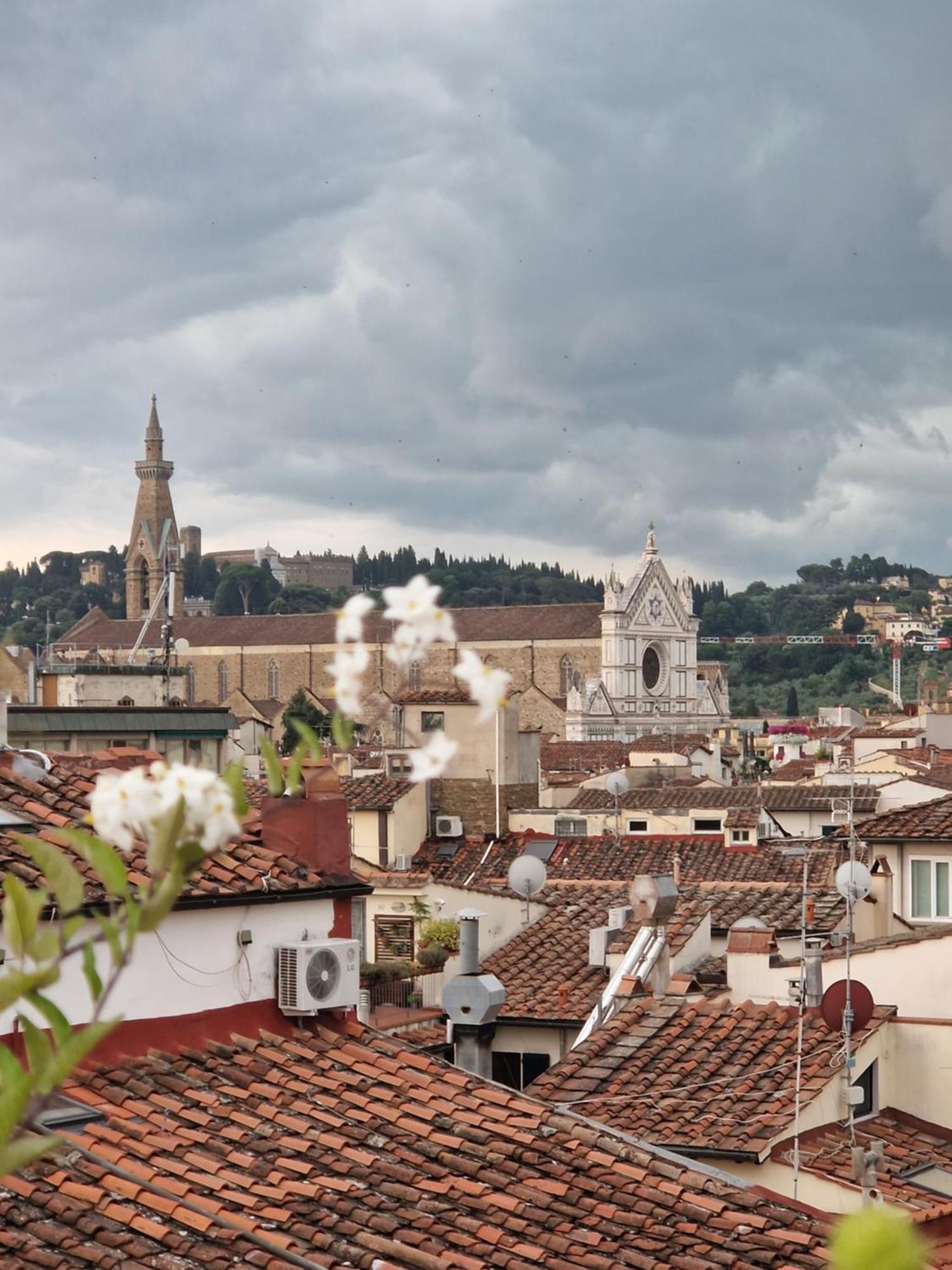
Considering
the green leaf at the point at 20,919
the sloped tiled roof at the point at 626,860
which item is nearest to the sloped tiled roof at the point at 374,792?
the sloped tiled roof at the point at 626,860

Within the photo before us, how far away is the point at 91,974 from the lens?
190 cm

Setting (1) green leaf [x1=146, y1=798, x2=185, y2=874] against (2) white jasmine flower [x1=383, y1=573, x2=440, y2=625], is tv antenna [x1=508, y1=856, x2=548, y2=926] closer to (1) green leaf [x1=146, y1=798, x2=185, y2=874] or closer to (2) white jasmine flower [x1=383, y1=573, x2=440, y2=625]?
(2) white jasmine flower [x1=383, y1=573, x2=440, y2=625]

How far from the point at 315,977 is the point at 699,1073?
4.32m

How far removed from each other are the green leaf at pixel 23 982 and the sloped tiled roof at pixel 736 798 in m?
31.2

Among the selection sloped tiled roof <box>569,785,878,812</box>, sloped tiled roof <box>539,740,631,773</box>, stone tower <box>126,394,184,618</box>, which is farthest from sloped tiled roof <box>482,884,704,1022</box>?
stone tower <box>126,394,184,618</box>

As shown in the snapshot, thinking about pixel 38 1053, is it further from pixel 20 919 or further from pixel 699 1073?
pixel 699 1073

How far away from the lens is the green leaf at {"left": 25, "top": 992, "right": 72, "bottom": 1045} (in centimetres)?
187

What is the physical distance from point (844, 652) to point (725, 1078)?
618 ft

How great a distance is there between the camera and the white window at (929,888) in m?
18.7

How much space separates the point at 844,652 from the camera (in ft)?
647

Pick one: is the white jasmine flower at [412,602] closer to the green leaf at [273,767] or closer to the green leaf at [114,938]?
the green leaf at [273,767]

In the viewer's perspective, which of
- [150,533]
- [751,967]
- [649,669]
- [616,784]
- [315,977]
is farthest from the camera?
[150,533]

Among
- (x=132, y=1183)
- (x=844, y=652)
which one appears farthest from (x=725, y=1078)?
(x=844, y=652)

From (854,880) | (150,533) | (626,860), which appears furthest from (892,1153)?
(150,533)
